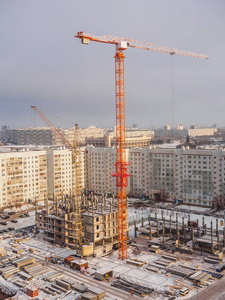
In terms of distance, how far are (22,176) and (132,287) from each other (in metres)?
32.6

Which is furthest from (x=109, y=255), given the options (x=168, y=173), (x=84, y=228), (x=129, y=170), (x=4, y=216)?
(x=129, y=170)

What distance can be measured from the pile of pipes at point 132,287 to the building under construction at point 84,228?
5.79m

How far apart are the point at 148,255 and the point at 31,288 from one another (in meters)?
11.3

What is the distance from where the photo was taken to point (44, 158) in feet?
181

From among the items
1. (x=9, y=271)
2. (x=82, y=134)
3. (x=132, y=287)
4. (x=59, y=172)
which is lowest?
(x=132, y=287)

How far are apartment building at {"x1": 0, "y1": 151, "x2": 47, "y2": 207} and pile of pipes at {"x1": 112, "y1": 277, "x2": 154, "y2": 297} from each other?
29.7m

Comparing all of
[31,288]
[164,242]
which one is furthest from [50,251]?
[164,242]

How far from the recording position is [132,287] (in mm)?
23531

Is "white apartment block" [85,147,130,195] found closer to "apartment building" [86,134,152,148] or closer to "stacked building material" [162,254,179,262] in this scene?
"stacked building material" [162,254,179,262]

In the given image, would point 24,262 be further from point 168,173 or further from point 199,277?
point 168,173

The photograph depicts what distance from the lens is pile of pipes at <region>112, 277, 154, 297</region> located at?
2281 cm

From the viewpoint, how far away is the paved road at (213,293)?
2205 centimetres

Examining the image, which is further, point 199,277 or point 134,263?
point 134,263

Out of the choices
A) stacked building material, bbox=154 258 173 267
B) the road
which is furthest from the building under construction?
stacked building material, bbox=154 258 173 267
